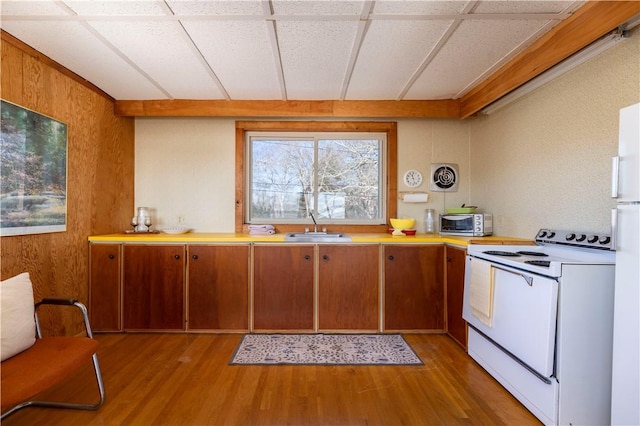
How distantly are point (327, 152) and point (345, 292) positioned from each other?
1.61 metres

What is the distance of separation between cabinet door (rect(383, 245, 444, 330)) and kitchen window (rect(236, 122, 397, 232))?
72 centimetres

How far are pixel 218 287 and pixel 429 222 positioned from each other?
233 cm

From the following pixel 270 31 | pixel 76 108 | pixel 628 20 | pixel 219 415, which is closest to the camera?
pixel 628 20

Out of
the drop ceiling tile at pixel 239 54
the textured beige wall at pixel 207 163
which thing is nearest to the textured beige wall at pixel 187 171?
the textured beige wall at pixel 207 163

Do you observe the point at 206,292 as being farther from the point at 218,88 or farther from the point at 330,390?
the point at 218,88

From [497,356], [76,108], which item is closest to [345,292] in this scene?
[497,356]

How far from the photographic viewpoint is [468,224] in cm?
308

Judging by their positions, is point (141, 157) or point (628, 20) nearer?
point (628, 20)

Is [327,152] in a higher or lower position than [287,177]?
higher

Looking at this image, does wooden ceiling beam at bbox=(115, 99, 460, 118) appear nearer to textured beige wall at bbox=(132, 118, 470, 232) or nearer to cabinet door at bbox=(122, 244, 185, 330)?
textured beige wall at bbox=(132, 118, 470, 232)

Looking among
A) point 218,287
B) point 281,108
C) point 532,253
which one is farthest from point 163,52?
point 532,253

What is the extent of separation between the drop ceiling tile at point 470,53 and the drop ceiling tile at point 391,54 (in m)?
0.14

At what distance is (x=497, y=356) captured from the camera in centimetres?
214

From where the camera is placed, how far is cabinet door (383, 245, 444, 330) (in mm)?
2951
